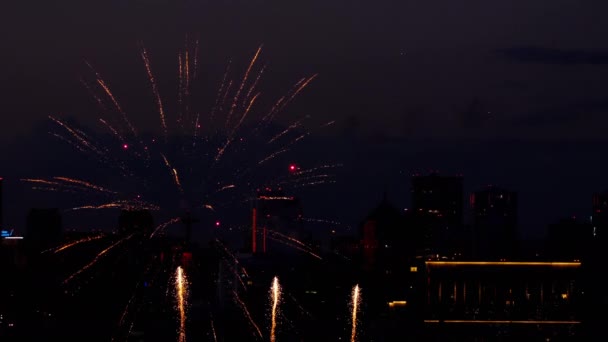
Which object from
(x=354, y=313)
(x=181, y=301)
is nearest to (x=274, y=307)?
(x=181, y=301)

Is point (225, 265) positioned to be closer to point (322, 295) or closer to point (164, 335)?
point (322, 295)

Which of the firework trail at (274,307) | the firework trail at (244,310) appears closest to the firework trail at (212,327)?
the firework trail at (244,310)

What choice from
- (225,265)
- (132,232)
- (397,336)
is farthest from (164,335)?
(132,232)

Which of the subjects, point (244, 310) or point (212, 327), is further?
point (244, 310)

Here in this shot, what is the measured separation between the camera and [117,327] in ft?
223

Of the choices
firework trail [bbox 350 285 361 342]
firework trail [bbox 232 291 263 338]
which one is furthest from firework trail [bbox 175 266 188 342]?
firework trail [bbox 350 285 361 342]

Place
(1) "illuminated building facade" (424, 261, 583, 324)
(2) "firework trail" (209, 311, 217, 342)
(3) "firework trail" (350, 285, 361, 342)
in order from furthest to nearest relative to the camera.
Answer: (1) "illuminated building facade" (424, 261, 583, 324) → (3) "firework trail" (350, 285, 361, 342) → (2) "firework trail" (209, 311, 217, 342)

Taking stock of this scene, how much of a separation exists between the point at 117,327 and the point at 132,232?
29.8 meters

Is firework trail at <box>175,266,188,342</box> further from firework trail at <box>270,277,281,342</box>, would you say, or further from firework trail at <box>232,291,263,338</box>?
firework trail at <box>270,277,281,342</box>

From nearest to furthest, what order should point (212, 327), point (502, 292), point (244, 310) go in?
point (212, 327) < point (244, 310) < point (502, 292)

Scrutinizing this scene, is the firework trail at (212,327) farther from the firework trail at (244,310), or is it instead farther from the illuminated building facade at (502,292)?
the illuminated building facade at (502,292)

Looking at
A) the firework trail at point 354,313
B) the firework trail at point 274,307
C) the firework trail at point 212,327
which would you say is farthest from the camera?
the firework trail at point 354,313

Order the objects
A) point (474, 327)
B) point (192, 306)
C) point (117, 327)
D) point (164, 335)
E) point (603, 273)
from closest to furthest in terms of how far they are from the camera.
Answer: point (164, 335), point (117, 327), point (192, 306), point (474, 327), point (603, 273)

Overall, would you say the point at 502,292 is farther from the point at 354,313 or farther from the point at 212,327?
the point at 212,327
